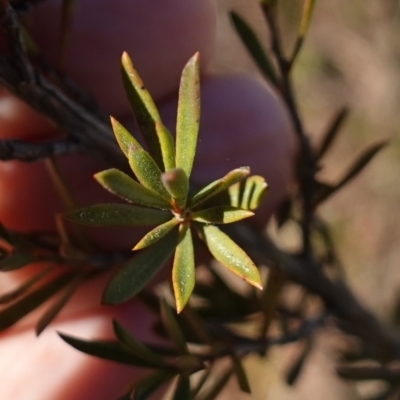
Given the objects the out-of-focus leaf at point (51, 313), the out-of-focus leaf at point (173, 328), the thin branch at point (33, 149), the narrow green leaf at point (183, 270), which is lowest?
the out-of-focus leaf at point (173, 328)

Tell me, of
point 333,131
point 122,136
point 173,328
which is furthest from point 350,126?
point 122,136

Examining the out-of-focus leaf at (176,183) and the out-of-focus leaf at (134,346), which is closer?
the out-of-focus leaf at (176,183)

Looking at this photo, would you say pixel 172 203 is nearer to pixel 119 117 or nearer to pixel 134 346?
pixel 134 346

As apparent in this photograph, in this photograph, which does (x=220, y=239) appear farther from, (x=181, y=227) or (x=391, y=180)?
(x=391, y=180)

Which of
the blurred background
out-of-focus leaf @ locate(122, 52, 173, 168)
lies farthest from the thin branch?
the blurred background

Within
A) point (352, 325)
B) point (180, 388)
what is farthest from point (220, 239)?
point (352, 325)

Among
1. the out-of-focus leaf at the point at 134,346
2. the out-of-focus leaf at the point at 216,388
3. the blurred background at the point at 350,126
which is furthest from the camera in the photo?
the blurred background at the point at 350,126

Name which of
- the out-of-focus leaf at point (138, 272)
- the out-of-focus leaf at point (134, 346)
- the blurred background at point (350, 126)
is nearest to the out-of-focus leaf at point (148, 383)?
the out-of-focus leaf at point (134, 346)

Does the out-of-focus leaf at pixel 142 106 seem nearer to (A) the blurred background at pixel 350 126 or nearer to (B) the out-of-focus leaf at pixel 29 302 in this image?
(B) the out-of-focus leaf at pixel 29 302
